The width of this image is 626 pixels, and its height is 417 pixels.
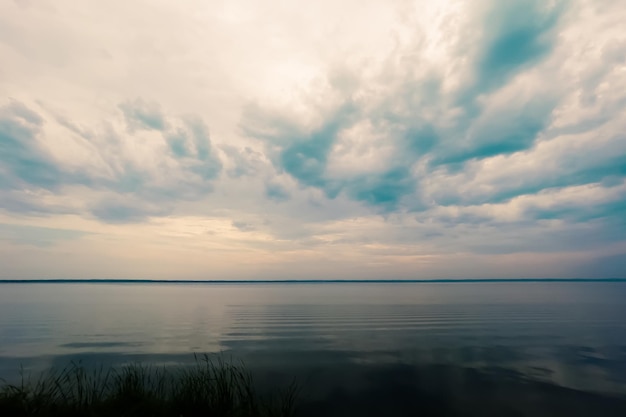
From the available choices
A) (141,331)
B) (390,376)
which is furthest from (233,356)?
(141,331)

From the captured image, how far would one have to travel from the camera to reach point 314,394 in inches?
704

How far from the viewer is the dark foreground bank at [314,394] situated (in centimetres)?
1176

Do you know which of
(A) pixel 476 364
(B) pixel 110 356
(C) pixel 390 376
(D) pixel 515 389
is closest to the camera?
(D) pixel 515 389

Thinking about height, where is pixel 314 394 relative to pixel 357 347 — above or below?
below

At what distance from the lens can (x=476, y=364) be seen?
2381 cm

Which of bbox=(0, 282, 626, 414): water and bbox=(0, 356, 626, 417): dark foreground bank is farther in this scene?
bbox=(0, 282, 626, 414): water

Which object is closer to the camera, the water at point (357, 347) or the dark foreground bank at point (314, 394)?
the dark foreground bank at point (314, 394)

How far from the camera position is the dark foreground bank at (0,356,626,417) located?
11.8 metres

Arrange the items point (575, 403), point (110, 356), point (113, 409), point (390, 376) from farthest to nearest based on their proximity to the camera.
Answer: point (110, 356), point (390, 376), point (575, 403), point (113, 409)

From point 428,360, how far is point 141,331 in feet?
98.1

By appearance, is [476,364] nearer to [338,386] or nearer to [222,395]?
[338,386]

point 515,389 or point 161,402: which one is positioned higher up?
point 161,402

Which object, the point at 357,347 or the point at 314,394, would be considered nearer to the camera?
the point at 314,394

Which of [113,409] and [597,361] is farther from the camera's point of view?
[597,361]
